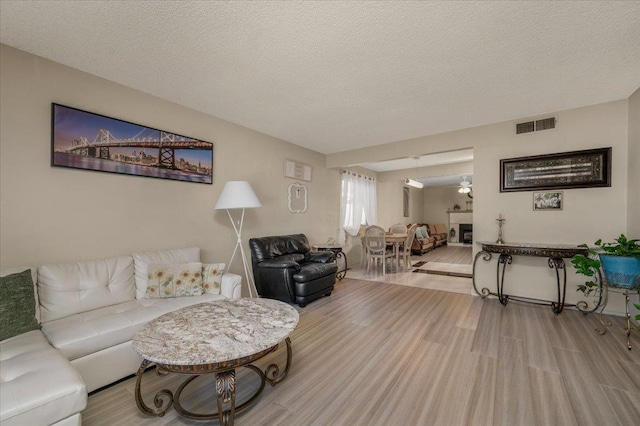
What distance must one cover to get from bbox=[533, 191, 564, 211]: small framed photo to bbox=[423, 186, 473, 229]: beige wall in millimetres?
8150

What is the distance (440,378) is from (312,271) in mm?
2028

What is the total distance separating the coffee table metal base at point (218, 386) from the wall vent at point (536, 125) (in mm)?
4269

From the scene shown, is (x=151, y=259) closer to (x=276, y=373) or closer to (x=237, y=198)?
(x=237, y=198)

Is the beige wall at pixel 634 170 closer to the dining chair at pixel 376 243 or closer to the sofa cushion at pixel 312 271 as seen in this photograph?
the dining chair at pixel 376 243

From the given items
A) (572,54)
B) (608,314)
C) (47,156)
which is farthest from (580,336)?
(47,156)

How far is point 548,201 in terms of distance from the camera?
3.58 metres

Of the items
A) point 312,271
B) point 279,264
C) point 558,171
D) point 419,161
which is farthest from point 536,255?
point 419,161

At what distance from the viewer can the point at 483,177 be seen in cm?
404

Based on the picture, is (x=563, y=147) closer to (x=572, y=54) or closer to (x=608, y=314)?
(x=572, y=54)

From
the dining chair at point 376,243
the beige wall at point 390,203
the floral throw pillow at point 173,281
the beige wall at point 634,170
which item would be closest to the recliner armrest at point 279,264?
the floral throw pillow at point 173,281

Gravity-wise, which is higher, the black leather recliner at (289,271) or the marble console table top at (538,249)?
the marble console table top at (538,249)

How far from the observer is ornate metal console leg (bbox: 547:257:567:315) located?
128 inches

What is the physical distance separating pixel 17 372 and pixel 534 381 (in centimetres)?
323

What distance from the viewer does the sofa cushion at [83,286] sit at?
2.05 meters
